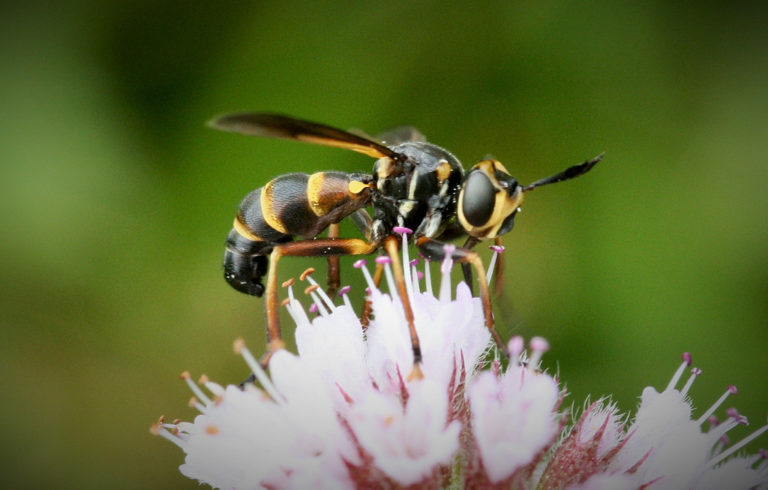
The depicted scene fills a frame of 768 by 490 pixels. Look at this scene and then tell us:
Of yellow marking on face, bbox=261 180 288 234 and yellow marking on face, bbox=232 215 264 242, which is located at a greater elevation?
yellow marking on face, bbox=261 180 288 234

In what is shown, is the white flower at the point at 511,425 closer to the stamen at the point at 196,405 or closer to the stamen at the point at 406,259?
the stamen at the point at 406,259

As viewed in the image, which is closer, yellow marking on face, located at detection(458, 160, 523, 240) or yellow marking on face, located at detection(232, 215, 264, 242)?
yellow marking on face, located at detection(458, 160, 523, 240)

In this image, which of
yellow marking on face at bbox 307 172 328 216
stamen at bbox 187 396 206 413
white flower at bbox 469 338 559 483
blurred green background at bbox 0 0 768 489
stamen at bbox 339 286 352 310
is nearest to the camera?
white flower at bbox 469 338 559 483

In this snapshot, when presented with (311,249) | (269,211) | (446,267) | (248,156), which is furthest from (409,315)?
(248,156)

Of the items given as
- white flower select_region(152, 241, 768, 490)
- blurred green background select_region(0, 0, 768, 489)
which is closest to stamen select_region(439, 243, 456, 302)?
white flower select_region(152, 241, 768, 490)

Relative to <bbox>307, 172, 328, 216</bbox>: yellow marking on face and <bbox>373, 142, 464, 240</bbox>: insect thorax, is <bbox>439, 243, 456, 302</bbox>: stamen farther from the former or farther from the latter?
<bbox>307, 172, 328, 216</bbox>: yellow marking on face

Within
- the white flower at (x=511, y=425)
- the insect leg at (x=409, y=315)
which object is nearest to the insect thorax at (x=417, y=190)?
the insect leg at (x=409, y=315)

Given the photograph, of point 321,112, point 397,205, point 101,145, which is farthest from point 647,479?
point 101,145
